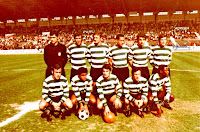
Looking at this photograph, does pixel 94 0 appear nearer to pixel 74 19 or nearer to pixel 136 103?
pixel 74 19

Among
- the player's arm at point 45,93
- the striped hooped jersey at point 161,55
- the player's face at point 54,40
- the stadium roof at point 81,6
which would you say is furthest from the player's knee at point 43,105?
the stadium roof at point 81,6

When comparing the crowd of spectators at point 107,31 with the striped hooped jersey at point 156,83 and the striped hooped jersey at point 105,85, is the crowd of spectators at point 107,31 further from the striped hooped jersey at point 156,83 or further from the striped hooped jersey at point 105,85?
the striped hooped jersey at point 105,85

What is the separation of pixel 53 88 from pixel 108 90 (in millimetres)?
1651

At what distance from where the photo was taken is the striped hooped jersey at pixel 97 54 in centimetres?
683

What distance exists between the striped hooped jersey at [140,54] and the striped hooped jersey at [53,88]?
8.59ft

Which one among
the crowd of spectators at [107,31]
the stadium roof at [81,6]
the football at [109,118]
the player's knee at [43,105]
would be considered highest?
the stadium roof at [81,6]

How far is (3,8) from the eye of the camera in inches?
1687

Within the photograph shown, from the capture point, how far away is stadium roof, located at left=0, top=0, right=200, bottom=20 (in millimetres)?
39312

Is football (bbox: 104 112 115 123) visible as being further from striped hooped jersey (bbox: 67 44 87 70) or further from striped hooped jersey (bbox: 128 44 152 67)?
striped hooped jersey (bbox: 128 44 152 67)

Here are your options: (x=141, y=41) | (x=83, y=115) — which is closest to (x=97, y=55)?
(x=141, y=41)

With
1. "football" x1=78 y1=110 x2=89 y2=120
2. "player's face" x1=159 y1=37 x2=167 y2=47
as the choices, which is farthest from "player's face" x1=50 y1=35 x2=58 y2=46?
"player's face" x1=159 y1=37 x2=167 y2=47

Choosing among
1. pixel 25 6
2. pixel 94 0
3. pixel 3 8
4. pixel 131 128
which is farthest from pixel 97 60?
pixel 3 8

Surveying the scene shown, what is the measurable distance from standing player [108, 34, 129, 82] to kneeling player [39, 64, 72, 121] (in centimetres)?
201

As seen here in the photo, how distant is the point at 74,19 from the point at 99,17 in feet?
21.4
